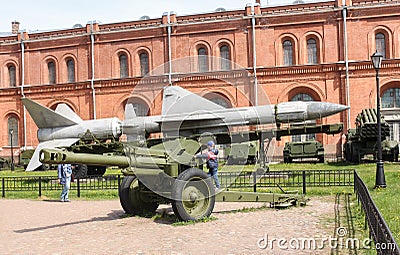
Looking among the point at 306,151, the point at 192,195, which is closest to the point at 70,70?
the point at 306,151

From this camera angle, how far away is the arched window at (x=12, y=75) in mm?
38812

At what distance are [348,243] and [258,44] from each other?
26580mm

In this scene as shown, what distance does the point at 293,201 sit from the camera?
12.5 metres

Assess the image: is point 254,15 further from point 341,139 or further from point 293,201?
point 293,201

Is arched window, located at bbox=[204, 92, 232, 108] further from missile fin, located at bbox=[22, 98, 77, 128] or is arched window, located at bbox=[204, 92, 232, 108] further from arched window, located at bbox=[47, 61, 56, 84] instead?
arched window, located at bbox=[47, 61, 56, 84]

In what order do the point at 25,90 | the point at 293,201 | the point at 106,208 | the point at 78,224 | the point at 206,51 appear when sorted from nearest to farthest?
Result: the point at 78,224, the point at 293,201, the point at 106,208, the point at 206,51, the point at 25,90


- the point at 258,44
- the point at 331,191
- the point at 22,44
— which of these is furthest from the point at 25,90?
the point at 331,191

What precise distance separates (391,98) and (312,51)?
6.10 meters

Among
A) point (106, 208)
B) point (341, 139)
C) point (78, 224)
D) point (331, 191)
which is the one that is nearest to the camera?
point (78, 224)

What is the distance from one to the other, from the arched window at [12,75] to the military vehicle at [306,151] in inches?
900

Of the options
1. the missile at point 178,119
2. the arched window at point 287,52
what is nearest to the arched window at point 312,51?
the arched window at point 287,52

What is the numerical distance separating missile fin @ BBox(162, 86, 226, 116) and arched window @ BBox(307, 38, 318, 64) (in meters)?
17.1

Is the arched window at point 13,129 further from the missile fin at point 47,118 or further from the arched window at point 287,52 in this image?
the arched window at point 287,52

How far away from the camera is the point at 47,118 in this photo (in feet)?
79.9
